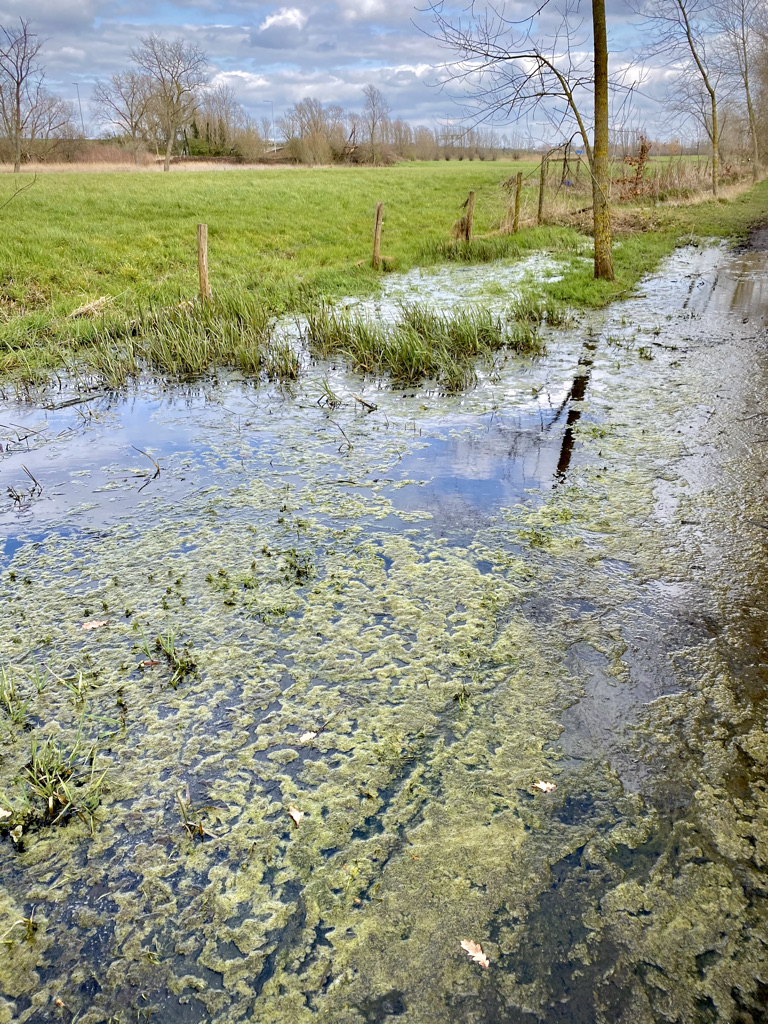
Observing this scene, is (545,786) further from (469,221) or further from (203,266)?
(469,221)

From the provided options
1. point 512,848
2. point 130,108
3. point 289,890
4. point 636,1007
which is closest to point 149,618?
point 289,890

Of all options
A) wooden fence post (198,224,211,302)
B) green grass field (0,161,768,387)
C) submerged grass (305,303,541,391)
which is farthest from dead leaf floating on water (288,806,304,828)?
wooden fence post (198,224,211,302)

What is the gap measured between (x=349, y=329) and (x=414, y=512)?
4639mm

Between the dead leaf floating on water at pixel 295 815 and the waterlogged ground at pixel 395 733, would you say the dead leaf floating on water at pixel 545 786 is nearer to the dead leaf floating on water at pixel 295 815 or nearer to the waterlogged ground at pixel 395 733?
the waterlogged ground at pixel 395 733

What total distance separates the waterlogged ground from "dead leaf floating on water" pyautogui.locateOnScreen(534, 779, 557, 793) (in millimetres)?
14

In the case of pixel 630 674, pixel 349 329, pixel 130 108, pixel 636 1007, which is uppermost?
pixel 130 108

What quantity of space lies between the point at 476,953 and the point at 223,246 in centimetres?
1596

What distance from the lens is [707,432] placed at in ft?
17.3

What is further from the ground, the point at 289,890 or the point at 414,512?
the point at 414,512

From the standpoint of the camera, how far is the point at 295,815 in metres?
2.23

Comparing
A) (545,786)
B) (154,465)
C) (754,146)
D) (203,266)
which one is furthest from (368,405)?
(754,146)

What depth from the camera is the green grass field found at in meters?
9.38

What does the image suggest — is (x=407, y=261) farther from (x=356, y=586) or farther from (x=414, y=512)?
(x=356, y=586)

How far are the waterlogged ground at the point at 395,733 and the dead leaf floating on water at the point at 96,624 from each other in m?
0.03
